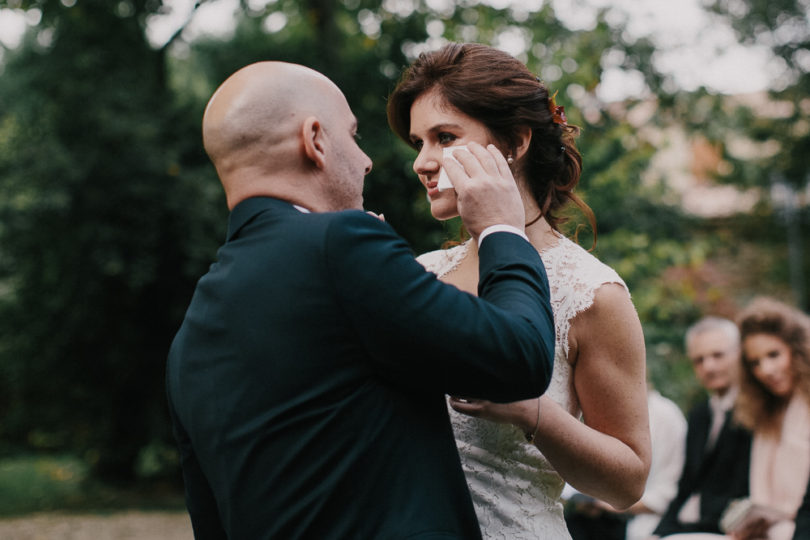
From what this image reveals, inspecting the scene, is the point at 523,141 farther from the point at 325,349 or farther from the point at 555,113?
the point at 325,349

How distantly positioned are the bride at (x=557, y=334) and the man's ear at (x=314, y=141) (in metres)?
0.58

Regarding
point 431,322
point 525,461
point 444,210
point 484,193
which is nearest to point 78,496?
point 525,461

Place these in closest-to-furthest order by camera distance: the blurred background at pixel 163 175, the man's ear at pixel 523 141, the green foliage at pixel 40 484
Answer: the man's ear at pixel 523 141, the blurred background at pixel 163 175, the green foliage at pixel 40 484

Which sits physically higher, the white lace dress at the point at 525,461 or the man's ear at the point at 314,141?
the man's ear at the point at 314,141

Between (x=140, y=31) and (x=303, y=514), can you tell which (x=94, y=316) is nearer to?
(x=140, y=31)

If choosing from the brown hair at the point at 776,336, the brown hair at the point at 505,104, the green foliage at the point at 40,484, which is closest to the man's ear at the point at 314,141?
the brown hair at the point at 505,104

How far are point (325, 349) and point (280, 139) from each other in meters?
0.45

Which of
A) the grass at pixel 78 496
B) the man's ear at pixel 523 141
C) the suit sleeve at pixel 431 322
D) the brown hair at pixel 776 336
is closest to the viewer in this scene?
the suit sleeve at pixel 431 322

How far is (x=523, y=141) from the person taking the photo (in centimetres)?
224

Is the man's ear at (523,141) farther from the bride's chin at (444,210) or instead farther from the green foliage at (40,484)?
the green foliage at (40,484)

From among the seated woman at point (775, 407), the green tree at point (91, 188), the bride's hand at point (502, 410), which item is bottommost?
the green tree at point (91, 188)

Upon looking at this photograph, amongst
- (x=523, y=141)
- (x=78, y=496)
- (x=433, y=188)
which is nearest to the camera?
(x=433, y=188)

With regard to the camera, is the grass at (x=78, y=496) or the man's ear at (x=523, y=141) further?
the grass at (x=78, y=496)

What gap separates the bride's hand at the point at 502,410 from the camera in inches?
60.1
